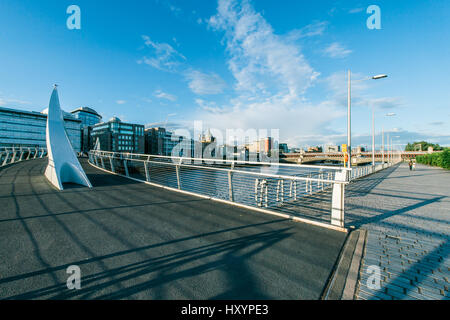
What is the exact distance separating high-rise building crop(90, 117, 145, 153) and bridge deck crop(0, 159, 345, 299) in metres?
89.7

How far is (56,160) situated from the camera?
7.39 m

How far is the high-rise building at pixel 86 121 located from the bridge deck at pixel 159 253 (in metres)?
115

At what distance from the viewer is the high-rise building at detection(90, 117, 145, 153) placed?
8200 cm

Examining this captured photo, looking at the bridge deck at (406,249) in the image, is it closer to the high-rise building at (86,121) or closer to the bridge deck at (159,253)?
the bridge deck at (159,253)

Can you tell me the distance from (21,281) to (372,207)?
894 centimetres

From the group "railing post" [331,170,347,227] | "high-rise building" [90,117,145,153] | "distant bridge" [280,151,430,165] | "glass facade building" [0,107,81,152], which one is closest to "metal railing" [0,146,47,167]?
"railing post" [331,170,347,227]

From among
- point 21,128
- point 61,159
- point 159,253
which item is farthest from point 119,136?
point 159,253

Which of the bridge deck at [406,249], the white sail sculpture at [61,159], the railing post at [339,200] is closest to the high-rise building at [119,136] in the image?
the white sail sculpture at [61,159]

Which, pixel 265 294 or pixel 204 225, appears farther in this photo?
pixel 204 225

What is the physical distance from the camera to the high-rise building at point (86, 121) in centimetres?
9925

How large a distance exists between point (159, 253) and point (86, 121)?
441 ft

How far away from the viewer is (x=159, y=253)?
2.77 metres

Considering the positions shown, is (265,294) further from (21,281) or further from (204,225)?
(21,281)
